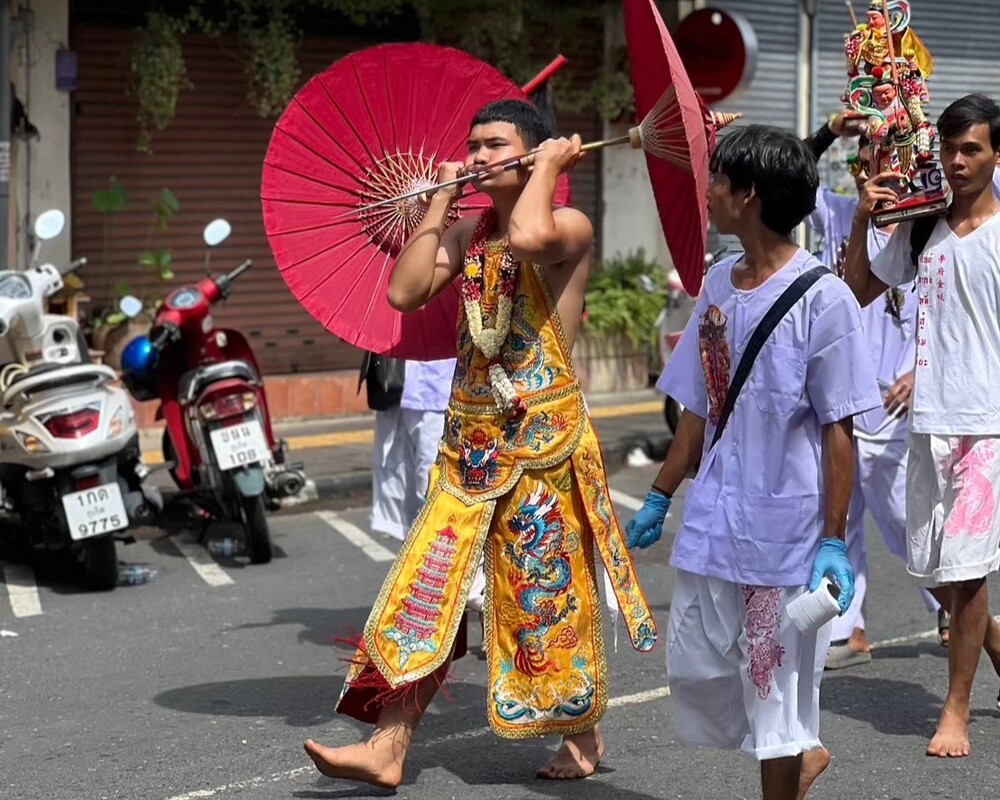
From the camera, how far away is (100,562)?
746 centimetres

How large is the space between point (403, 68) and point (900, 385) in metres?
2.06

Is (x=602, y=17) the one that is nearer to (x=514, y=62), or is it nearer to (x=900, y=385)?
(x=514, y=62)

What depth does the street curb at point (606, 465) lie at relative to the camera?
32.5 feet

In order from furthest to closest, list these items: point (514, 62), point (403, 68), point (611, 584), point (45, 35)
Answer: point (514, 62)
point (45, 35)
point (403, 68)
point (611, 584)

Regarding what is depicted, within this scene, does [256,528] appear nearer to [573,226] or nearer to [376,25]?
[573,226]

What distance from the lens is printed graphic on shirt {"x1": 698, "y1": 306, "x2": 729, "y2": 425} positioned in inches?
167

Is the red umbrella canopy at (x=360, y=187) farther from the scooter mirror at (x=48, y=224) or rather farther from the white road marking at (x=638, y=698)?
the scooter mirror at (x=48, y=224)

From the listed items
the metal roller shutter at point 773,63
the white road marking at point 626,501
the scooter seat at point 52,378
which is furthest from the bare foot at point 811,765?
the metal roller shutter at point 773,63

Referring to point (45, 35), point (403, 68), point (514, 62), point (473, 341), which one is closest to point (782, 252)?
point (473, 341)

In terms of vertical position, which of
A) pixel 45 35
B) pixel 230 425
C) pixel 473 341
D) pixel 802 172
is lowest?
pixel 230 425

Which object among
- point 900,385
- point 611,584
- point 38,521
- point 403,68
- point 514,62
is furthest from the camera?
point 514,62

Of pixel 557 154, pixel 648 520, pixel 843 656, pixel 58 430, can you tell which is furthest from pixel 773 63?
pixel 648 520

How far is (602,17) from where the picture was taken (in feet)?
45.5

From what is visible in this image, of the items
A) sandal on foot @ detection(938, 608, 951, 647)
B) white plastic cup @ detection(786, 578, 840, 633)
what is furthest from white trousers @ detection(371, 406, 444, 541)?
white plastic cup @ detection(786, 578, 840, 633)
